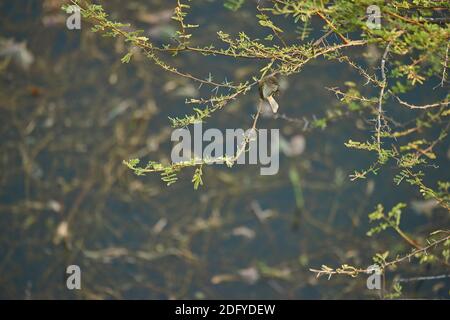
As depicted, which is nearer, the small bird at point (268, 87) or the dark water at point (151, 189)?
the small bird at point (268, 87)

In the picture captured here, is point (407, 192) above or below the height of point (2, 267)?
above

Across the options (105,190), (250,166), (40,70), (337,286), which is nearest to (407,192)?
(337,286)

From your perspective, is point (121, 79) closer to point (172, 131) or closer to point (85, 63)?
point (85, 63)

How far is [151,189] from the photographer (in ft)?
10.7

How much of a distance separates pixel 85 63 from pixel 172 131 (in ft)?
2.22

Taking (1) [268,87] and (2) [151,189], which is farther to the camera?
(2) [151,189]

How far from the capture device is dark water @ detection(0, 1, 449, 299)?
3.09 metres

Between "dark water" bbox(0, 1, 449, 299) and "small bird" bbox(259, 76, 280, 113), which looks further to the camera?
"dark water" bbox(0, 1, 449, 299)

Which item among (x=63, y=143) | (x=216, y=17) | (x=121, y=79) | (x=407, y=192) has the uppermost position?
(x=216, y=17)

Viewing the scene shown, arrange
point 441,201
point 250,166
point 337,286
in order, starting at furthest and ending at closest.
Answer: point 250,166 → point 337,286 → point 441,201

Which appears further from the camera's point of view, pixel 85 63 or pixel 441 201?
pixel 85 63

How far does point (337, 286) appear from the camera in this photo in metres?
3.00

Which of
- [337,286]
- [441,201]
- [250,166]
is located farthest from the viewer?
[250,166]

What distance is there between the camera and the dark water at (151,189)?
309cm
